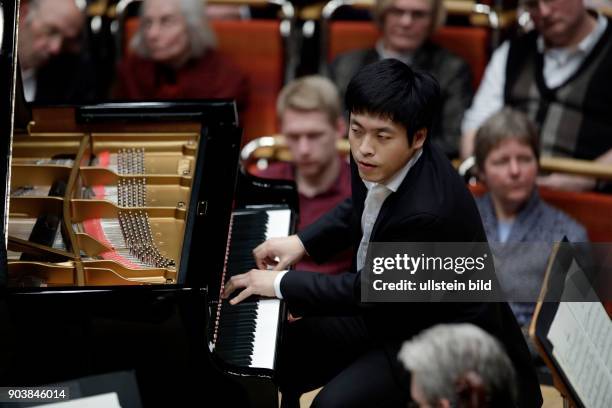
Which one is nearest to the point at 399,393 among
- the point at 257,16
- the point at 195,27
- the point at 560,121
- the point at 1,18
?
the point at 1,18

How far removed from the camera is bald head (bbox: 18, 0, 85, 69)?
409cm

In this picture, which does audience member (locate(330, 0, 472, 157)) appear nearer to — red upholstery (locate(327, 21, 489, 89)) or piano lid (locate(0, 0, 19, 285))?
red upholstery (locate(327, 21, 489, 89))

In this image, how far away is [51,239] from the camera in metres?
2.39

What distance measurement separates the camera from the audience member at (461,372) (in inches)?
62.8

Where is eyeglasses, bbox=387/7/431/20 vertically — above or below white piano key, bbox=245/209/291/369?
above

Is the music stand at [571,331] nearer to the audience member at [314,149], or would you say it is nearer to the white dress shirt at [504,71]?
the audience member at [314,149]

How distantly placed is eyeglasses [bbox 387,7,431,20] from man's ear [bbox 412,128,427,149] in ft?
6.10

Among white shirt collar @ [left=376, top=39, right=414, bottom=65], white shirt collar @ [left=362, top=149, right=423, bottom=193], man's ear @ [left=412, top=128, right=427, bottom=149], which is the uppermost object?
man's ear @ [left=412, top=128, right=427, bottom=149]

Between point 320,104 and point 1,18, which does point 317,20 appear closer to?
point 320,104

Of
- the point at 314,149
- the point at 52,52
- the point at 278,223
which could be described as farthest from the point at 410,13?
the point at 52,52

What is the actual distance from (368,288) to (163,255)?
0.57m

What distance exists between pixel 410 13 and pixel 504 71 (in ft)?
1.49

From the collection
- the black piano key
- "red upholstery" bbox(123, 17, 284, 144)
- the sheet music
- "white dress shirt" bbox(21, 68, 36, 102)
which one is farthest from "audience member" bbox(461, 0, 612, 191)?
"white dress shirt" bbox(21, 68, 36, 102)

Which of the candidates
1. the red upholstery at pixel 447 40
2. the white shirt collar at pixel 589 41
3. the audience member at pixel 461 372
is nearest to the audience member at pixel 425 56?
the red upholstery at pixel 447 40
